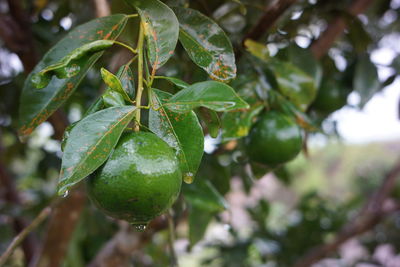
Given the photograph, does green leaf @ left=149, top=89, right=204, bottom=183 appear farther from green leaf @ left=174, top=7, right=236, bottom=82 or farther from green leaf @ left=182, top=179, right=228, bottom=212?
green leaf @ left=182, top=179, right=228, bottom=212

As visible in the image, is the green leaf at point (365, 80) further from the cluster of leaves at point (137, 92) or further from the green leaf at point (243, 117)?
the cluster of leaves at point (137, 92)

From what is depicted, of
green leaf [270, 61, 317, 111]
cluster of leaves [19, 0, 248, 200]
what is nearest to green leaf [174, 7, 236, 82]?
cluster of leaves [19, 0, 248, 200]

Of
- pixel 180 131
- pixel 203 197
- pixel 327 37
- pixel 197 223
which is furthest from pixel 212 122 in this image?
pixel 327 37

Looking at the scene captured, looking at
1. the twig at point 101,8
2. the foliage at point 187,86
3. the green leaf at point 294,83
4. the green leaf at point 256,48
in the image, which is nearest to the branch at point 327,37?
the foliage at point 187,86

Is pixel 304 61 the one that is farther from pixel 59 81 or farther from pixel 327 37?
pixel 59 81

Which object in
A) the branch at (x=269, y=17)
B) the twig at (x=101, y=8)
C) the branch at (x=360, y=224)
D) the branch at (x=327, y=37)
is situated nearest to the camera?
the branch at (x=269, y=17)
